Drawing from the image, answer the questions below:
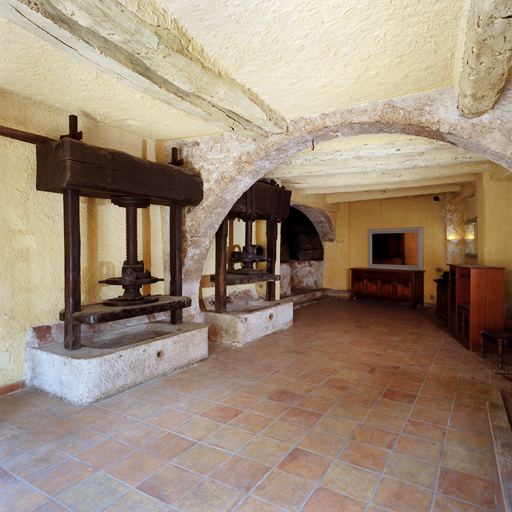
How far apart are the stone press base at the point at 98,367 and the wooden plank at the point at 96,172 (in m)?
1.50

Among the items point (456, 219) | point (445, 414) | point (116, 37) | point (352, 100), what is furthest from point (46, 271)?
point (456, 219)

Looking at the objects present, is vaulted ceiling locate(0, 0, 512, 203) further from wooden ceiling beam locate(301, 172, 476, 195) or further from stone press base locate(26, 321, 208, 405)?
wooden ceiling beam locate(301, 172, 476, 195)

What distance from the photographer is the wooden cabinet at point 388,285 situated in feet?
28.5

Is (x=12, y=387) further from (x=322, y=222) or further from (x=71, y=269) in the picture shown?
(x=322, y=222)

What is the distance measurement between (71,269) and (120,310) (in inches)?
22.9

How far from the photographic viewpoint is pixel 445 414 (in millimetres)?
2990

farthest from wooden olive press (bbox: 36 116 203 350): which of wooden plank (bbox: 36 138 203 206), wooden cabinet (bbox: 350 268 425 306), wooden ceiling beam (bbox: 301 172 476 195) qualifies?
wooden cabinet (bbox: 350 268 425 306)

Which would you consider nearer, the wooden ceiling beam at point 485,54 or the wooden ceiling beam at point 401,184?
the wooden ceiling beam at point 485,54

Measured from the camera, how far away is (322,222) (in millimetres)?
10133

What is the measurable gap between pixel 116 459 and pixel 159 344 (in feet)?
4.80

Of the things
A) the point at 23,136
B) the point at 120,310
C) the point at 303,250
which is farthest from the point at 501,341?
the point at 303,250

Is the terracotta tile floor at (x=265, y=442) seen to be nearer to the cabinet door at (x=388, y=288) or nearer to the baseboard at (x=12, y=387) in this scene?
the baseboard at (x=12, y=387)

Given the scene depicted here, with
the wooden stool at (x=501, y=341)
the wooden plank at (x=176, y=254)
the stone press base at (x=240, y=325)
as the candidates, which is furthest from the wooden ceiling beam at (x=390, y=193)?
the wooden plank at (x=176, y=254)

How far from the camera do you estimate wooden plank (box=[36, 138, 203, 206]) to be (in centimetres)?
311
